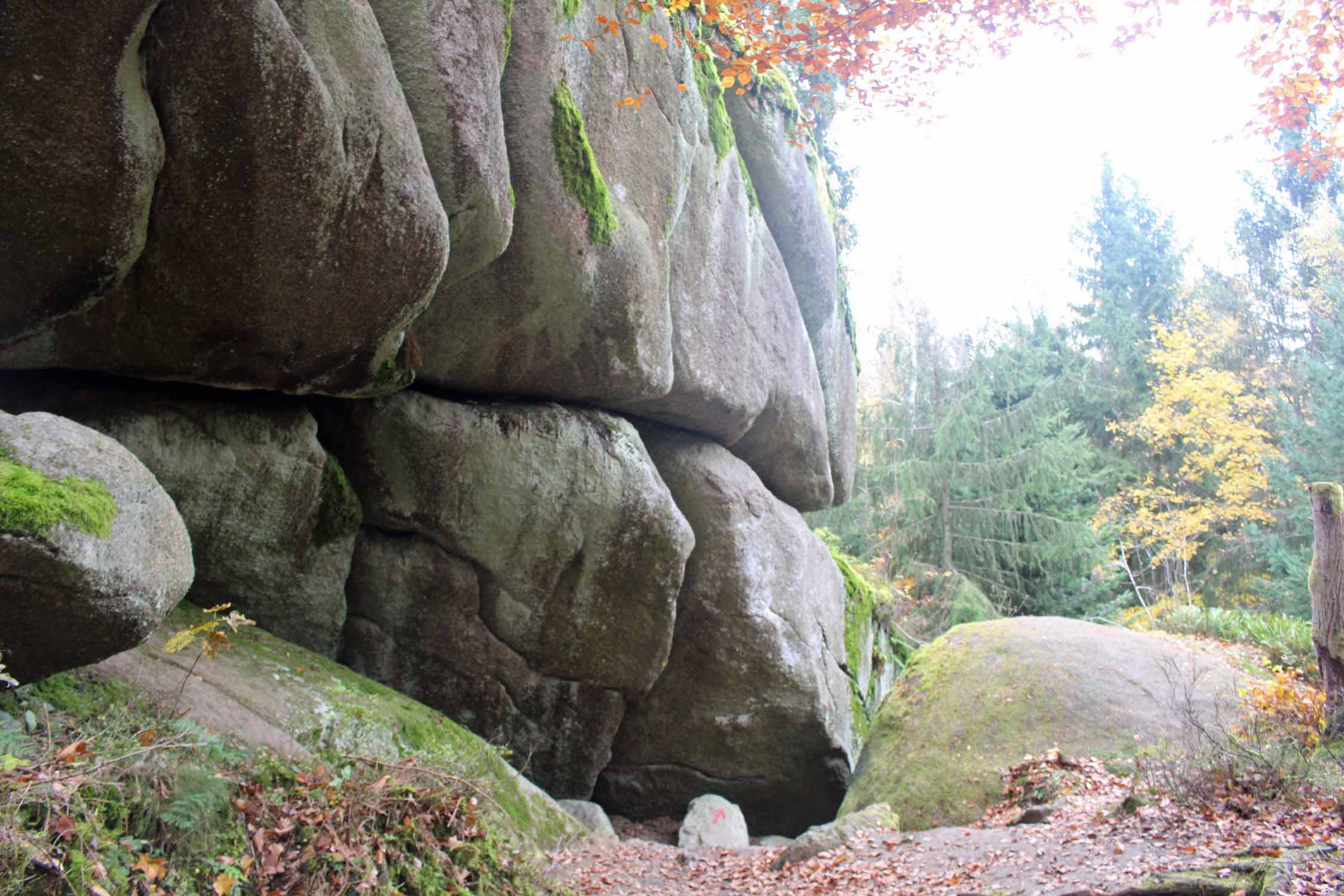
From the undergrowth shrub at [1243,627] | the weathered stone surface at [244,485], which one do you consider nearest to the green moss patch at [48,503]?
the weathered stone surface at [244,485]

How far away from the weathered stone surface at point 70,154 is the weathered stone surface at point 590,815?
5972mm

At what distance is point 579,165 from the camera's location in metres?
7.36

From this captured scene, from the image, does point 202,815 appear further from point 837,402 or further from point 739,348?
point 837,402

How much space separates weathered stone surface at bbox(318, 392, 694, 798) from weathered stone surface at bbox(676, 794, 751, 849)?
→ 4.66 ft

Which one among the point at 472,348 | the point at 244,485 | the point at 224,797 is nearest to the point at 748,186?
the point at 472,348

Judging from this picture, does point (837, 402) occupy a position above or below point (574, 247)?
below

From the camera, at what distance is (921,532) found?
21672 mm

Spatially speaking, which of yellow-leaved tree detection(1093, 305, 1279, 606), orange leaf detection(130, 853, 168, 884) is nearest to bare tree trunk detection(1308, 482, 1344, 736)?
orange leaf detection(130, 853, 168, 884)

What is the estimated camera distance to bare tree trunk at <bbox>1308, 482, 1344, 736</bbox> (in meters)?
7.29

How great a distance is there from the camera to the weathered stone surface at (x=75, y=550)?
3539mm

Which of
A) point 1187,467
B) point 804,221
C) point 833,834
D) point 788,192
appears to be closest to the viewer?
point 833,834

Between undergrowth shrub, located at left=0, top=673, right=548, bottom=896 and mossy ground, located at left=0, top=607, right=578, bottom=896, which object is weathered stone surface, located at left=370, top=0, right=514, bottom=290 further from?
undergrowth shrub, located at left=0, top=673, right=548, bottom=896

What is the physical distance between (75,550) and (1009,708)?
27.1ft

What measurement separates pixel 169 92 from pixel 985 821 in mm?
Answer: 7961
